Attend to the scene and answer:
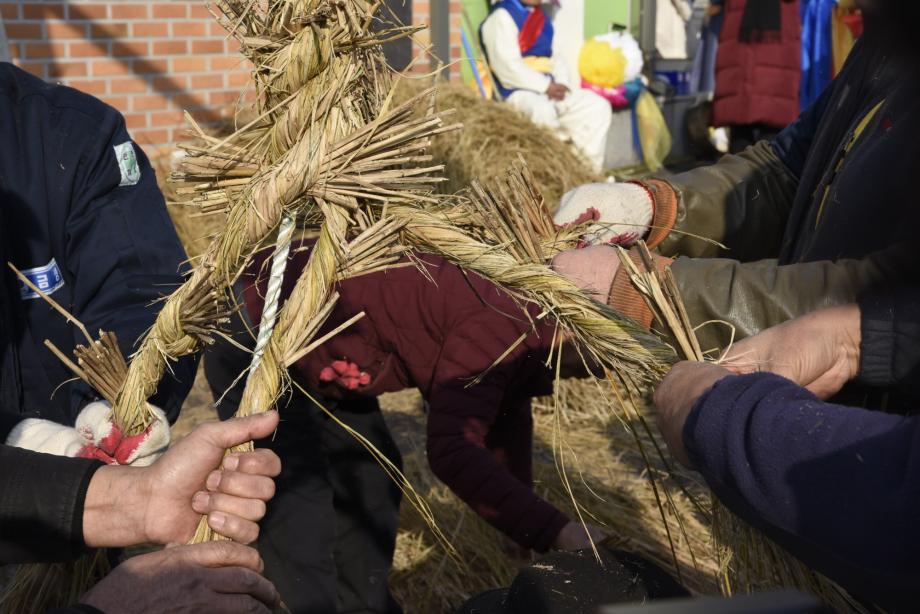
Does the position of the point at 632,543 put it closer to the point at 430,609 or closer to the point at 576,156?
the point at 430,609

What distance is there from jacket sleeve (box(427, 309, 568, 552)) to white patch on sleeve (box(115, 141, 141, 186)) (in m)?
0.79

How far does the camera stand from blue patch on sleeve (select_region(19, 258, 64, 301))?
1845 mm

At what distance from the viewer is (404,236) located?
1393mm

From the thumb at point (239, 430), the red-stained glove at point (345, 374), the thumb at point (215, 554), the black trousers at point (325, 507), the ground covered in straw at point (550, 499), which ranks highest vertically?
the thumb at point (239, 430)

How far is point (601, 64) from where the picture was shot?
8164mm

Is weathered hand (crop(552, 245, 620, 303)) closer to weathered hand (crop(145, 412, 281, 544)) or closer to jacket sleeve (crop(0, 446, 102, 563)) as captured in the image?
weathered hand (crop(145, 412, 281, 544))

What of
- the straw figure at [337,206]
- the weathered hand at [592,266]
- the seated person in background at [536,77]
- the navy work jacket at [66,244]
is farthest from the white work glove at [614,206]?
the seated person in background at [536,77]

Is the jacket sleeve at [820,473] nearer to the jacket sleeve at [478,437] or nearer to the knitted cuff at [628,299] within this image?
the knitted cuff at [628,299]

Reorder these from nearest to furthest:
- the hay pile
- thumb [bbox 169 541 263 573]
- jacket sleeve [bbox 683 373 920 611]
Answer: jacket sleeve [bbox 683 373 920 611], thumb [bbox 169 541 263 573], the hay pile

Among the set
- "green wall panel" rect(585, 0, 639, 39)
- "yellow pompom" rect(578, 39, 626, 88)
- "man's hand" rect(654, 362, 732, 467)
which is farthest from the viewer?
"green wall panel" rect(585, 0, 639, 39)

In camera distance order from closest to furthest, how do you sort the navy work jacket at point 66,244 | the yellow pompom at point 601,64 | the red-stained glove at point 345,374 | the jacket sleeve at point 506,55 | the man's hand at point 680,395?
the man's hand at point 680,395 < the navy work jacket at point 66,244 < the red-stained glove at point 345,374 < the jacket sleeve at point 506,55 < the yellow pompom at point 601,64

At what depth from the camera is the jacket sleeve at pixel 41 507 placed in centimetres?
136

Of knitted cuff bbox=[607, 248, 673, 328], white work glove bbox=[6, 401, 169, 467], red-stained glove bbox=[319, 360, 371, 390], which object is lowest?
red-stained glove bbox=[319, 360, 371, 390]

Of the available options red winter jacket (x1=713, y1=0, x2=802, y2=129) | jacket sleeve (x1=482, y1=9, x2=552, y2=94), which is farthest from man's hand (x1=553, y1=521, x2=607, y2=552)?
jacket sleeve (x1=482, y1=9, x2=552, y2=94)
